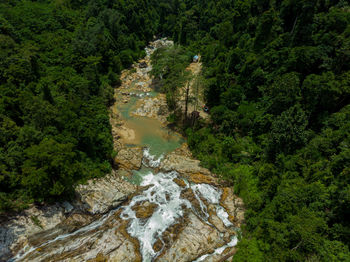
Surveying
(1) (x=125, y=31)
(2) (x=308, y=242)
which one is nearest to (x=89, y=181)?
(2) (x=308, y=242)

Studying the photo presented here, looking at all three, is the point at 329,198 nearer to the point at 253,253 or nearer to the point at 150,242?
the point at 253,253

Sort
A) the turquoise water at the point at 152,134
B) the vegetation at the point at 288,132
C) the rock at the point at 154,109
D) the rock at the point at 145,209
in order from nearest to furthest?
1. the vegetation at the point at 288,132
2. the rock at the point at 145,209
3. the turquoise water at the point at 152,134
4. the rock at the point at 154,109

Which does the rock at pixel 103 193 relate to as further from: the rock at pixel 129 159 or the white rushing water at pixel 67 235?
the rock at pixel 129 159

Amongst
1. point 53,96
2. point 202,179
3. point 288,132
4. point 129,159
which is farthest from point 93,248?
point 288,132

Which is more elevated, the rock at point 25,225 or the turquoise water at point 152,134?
the turquoise water at point 152,134

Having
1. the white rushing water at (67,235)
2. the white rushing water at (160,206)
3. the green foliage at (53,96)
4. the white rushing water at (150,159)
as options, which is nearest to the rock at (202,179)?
the white rushing water at (160,206)

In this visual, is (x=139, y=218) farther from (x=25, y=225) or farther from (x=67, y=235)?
(x=25, y=225)
